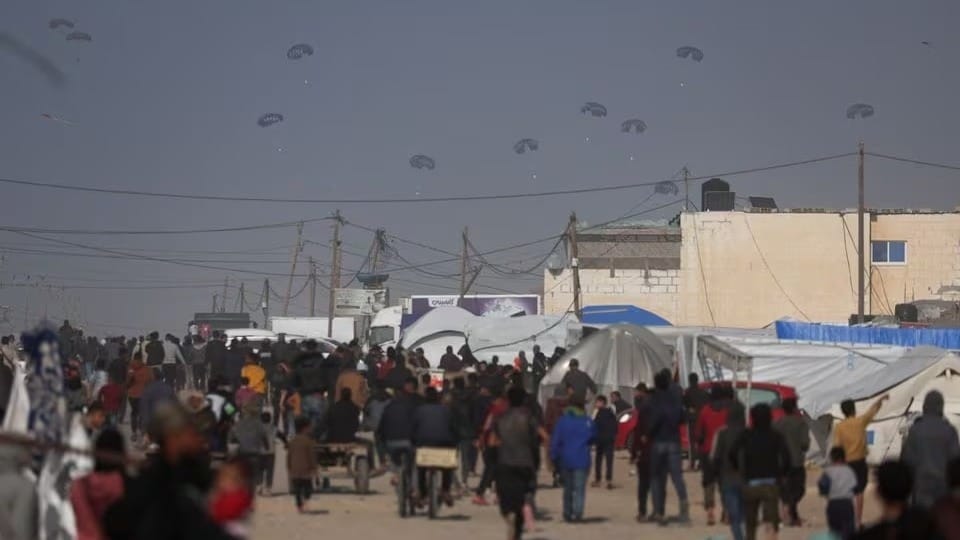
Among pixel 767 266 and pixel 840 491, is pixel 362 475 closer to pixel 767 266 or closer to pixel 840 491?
pixel 840 491

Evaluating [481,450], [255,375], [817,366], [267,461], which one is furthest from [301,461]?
[817,366]

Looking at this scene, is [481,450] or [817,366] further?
[817,366]

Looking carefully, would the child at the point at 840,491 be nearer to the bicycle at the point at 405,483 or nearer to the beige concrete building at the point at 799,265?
the bicycle at the point at 405,483

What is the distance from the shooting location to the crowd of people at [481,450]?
7676 mm

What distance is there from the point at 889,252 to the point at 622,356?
34868 millimetres

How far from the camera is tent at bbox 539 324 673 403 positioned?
116 feet

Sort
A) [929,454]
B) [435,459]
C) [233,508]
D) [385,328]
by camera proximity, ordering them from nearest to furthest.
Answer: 1. [233,508]
2. [929,454]
3. [435,459]
4. [385,328]

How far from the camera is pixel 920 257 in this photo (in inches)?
2640

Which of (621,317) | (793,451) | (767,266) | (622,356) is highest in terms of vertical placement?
(767,266)

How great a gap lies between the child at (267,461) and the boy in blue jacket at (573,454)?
4084mm

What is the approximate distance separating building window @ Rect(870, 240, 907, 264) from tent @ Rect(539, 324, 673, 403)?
34.0 meters

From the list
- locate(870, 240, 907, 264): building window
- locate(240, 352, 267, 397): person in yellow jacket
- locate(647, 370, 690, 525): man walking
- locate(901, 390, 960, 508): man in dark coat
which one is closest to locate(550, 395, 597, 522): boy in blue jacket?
locate(647, 370, 690, 525): man walking

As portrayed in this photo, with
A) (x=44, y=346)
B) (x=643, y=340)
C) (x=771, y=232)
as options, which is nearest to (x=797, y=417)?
(x=44, y=346)

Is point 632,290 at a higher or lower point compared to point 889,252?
lower
